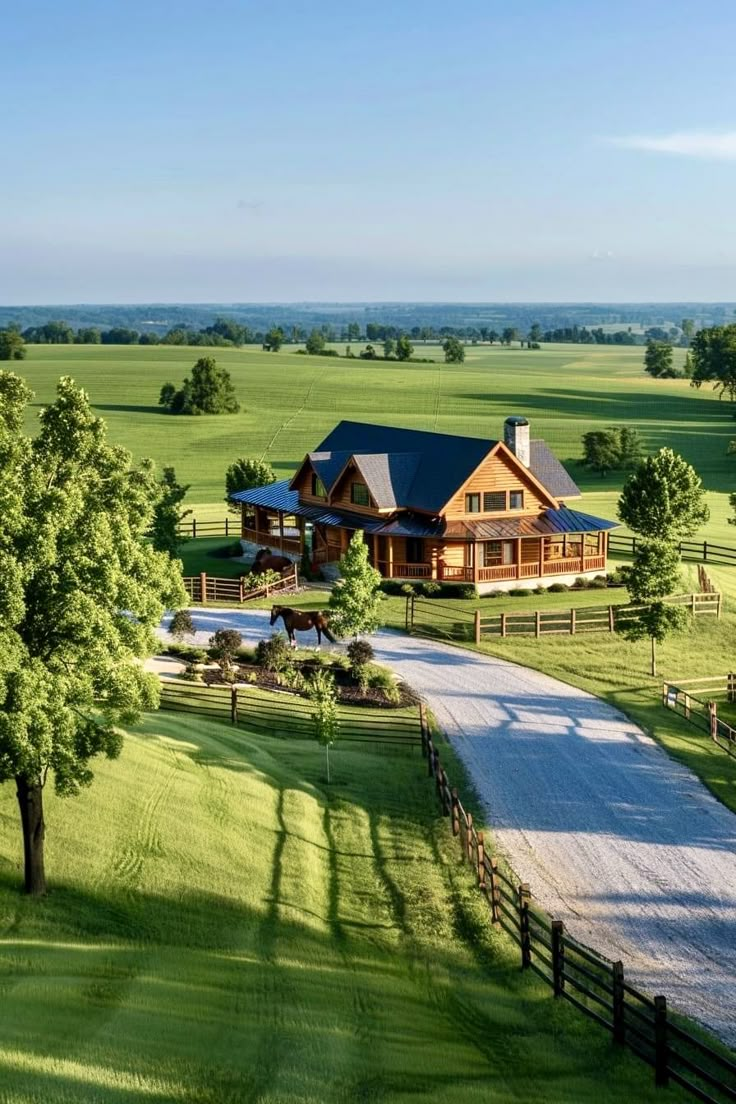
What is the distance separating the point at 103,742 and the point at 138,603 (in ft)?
7.99

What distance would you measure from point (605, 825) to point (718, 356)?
11143 cm

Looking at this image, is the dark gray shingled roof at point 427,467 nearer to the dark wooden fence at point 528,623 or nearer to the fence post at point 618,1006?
the dark wooden fence at point 528,623

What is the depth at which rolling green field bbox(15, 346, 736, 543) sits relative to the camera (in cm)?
9569

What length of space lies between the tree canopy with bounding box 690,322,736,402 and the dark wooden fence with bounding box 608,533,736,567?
6664 cm

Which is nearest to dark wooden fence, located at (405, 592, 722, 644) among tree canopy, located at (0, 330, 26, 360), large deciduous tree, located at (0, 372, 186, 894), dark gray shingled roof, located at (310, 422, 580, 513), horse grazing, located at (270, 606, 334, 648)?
horse grazing, located at (270, 606, 334, 648)

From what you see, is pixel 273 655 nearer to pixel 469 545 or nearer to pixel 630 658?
pixel 630 658

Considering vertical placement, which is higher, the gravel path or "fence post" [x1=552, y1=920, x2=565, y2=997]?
"fence post" [x1=552, y1=920, x2=565, y2=997]

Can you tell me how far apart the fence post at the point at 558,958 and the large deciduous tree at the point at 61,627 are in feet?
26.2

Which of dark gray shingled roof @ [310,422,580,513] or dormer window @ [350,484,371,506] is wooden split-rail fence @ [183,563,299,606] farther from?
dark gray shingled roof @ [310,422,580,513]

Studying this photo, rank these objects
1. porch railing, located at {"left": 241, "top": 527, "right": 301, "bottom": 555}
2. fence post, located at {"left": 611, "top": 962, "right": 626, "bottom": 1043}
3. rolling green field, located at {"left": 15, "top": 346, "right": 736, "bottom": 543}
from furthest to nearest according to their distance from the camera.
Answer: rolling green field, located at {"left": 15, "top": 346, "right": 736, "bottom": 543} < porch railing, located at {"left": 241, "top": 527, "right": 301, "bottom": 555} < fence post, located at {"left": 611, "top": 962, "right": 626, "bottom": 1043}

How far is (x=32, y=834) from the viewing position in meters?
20.9

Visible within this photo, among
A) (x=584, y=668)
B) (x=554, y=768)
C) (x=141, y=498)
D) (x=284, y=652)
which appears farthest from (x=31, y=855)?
(x=584, y=668)

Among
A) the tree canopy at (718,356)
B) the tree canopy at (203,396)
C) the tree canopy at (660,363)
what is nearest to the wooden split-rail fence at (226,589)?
the tree canopy at (203,396)

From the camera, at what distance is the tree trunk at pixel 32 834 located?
68.1 feet
